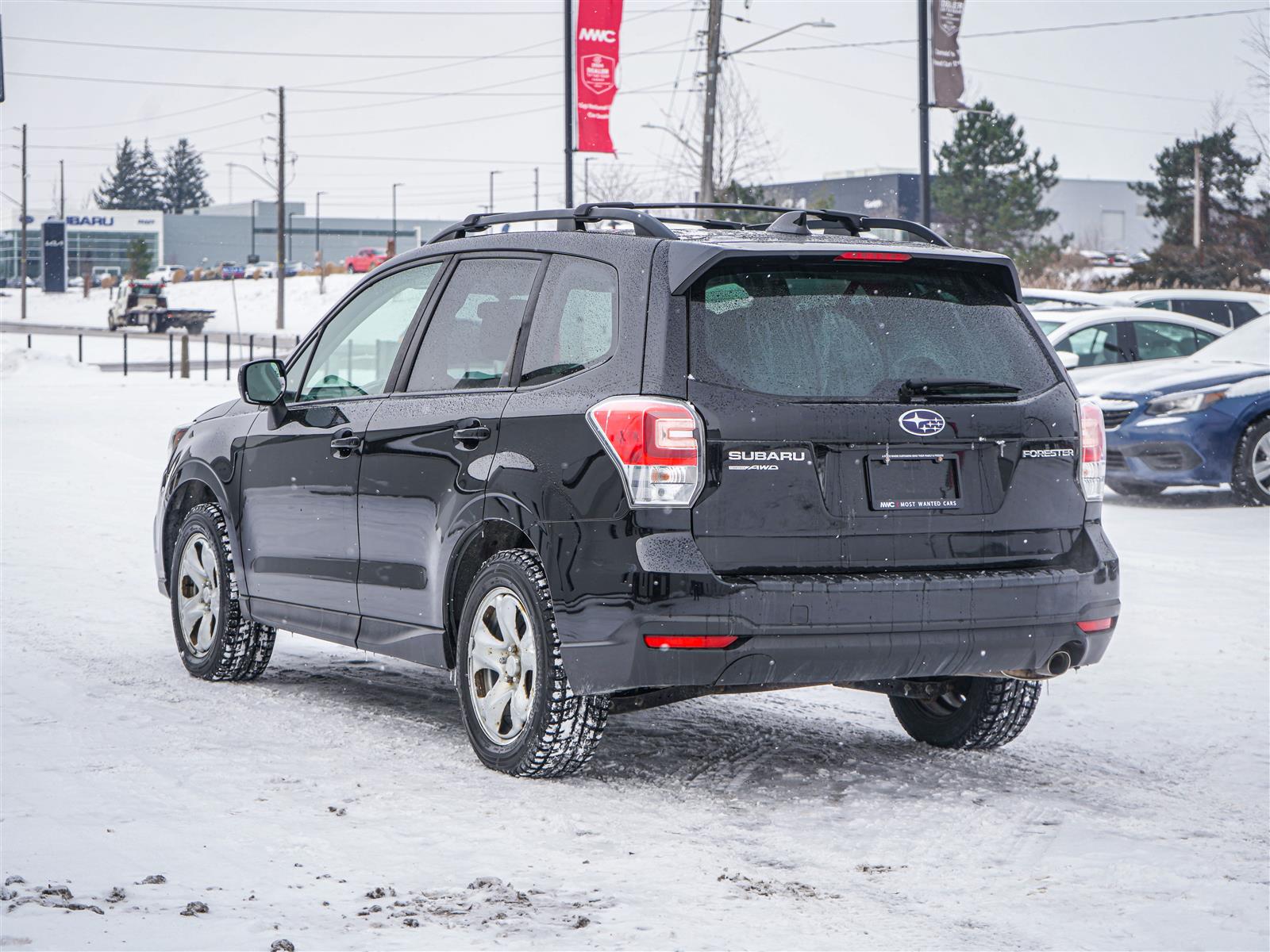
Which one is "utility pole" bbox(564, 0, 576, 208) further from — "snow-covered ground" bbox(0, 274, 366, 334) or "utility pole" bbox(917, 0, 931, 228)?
"snow-covered ground" bbox(0, 274, 366, 334)

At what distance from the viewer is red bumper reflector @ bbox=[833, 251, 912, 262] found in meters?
5.41

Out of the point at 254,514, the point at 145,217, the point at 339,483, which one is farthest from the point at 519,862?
the point at 145,217

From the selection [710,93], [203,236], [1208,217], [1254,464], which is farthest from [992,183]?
[203,236]

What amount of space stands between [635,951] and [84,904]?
1408mm

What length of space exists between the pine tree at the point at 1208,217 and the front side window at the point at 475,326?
2090 inches

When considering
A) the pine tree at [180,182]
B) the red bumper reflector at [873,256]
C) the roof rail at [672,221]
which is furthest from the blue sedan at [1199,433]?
the pine tree at [180,182]

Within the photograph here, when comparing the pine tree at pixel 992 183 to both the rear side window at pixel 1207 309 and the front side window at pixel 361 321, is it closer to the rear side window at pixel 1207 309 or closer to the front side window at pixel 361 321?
the rear side window at pixel 1207 309

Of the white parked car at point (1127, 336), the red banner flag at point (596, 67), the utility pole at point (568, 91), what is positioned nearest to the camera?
the white parked car at point (1127, 336)

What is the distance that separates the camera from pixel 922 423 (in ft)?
17.5

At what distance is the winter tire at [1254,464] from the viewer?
14.8 meters

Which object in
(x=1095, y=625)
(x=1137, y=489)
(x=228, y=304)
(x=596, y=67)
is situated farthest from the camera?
(x=228, y=304)

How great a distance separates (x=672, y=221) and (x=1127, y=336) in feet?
40.6

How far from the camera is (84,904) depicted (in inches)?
169

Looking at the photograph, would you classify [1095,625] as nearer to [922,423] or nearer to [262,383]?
[922,423]
